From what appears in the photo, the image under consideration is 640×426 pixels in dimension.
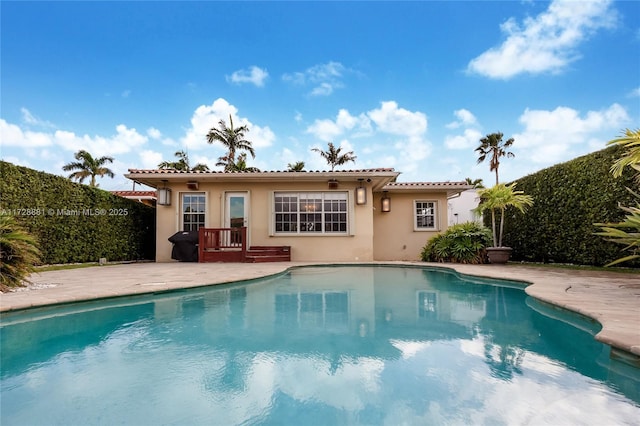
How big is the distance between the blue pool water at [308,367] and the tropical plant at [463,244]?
18.0ft

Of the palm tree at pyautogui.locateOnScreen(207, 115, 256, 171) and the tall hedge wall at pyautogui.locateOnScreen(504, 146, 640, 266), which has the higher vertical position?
the palm tree at pyautogui.locateOnScreen(207, 115, 256, 171)

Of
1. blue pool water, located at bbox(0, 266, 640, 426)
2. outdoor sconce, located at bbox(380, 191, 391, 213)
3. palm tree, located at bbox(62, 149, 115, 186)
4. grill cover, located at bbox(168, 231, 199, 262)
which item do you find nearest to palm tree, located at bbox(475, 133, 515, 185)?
outdoor sconce, located at bbox(380, 191, 391, 213)

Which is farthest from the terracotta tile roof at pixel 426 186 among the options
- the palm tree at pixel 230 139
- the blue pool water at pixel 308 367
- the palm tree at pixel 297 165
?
the palm tree at pixel 297 165

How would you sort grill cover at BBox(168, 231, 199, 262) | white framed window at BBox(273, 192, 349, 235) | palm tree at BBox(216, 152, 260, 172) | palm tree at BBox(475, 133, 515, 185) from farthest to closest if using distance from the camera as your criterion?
palm tree at BBox(475, 133, 515, 185)
palm tree at BBox(216, 152, 260, 172)
white framed window at BBox(273, 192, 349, 235)
grill cover at BBox(168, 231, 199, 262)

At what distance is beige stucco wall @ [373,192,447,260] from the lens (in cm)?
1238

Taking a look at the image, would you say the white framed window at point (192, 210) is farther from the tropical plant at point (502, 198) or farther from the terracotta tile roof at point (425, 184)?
the tropical plant at point (502, 198)

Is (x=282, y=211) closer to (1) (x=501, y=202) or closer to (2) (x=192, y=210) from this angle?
(2) (x=192, y=210)

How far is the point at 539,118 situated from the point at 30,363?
57.1 feet

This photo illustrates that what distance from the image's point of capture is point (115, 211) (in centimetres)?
1020

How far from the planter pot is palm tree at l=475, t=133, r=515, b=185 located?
20530 millimetres

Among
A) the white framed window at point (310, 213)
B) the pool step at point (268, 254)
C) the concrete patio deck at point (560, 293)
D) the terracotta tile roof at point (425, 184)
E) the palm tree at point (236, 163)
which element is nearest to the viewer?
the concrete patio deck at point (560, 293)

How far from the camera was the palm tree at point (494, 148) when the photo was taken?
26.4m

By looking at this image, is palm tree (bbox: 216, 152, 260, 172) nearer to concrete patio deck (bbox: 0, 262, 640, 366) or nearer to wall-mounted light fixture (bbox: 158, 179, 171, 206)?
wall-mounted light fixture (bbox: 158, 179, 171, 206)

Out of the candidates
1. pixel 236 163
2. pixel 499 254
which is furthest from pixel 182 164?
pixel 499 254
